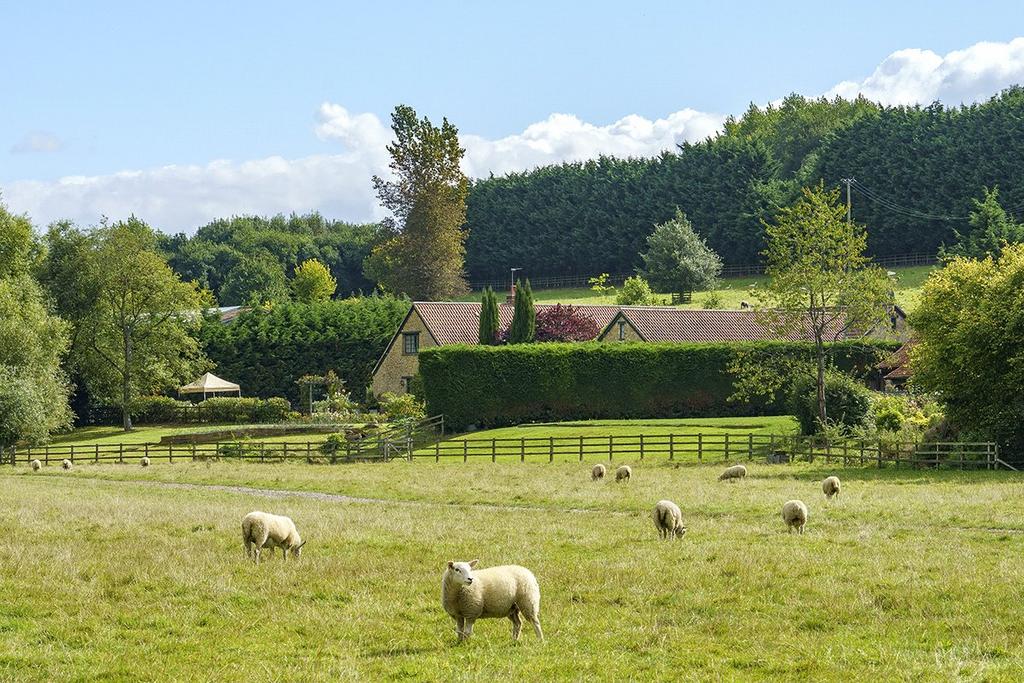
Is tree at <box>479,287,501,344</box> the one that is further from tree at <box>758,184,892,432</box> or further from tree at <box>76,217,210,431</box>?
tree at <box>76,217,210,431</box>

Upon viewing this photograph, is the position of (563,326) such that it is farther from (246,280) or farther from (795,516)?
(246,280)

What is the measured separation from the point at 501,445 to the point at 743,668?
40965 millimetres

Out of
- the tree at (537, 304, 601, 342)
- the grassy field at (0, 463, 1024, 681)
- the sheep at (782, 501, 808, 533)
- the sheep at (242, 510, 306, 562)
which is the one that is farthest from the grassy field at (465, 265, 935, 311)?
the sheep at (242, 510, 306, 562)

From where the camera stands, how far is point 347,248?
150 m

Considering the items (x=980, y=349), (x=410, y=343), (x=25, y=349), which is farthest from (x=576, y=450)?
(x=25, y=349)

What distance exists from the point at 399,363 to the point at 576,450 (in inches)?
1186

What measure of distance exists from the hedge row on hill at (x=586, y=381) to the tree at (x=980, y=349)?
20.8m

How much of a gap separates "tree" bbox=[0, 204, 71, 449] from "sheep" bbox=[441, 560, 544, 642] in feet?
159

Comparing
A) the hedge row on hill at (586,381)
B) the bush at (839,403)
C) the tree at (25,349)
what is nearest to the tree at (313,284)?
the tree at (25,349)

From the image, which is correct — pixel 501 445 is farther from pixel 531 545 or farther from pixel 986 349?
pixel 531 545

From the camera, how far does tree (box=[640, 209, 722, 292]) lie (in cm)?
10350

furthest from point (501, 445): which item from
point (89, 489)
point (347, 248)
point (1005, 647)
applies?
point (347, 248)

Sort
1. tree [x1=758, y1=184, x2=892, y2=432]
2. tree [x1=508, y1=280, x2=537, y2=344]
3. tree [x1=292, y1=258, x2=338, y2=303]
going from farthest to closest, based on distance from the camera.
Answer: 1. tree [x1=292, y1=258, x2=338, y2=303]
2. tree [x1=508, y1=280, x2=537, y2=344]
3. tree [x1=758, y1=184, x2=892, y2=432]

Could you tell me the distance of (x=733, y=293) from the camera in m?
104
